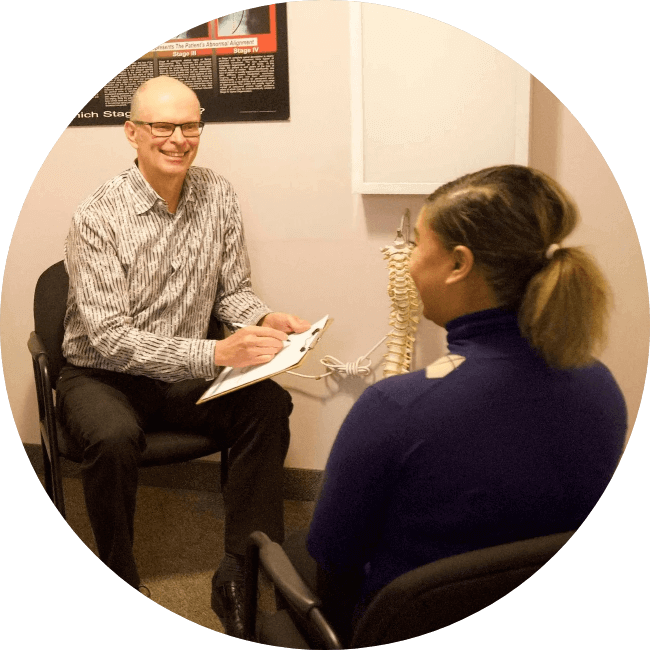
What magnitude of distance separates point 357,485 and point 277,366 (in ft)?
1.42

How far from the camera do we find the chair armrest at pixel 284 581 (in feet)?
4.04

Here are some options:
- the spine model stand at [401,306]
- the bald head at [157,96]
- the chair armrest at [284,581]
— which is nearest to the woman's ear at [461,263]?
the spine model stand at [401,306]

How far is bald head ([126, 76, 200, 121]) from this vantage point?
1532 millimetres

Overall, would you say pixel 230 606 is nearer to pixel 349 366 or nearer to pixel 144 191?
pixel 349 366

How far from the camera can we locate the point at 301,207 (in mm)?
1523

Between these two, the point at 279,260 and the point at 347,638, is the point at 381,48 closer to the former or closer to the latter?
the point at 279,260

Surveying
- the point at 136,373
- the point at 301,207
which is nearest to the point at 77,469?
the point at 136,373

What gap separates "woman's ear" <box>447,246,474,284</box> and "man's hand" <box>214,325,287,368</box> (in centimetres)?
48

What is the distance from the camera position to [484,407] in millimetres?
1118

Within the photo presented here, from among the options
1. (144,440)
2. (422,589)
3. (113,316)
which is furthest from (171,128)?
(422,589)

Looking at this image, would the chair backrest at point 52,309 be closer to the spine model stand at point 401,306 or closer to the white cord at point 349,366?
the white cord at point 349,366

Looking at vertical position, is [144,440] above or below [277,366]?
below

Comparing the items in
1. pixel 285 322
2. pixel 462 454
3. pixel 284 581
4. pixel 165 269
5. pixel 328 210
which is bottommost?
pixel 284 581

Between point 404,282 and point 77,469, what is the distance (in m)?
0.84
